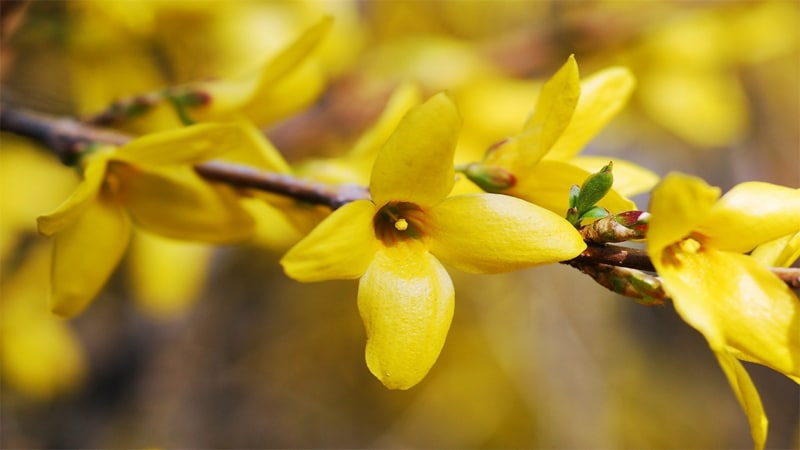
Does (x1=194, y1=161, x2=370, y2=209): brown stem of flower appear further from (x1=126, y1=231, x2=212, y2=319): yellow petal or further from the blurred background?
(x1=126, y1=231, x2=212, y2=319): yellow petal

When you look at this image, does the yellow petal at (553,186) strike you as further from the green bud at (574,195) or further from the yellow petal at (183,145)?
the yellow petal at (183,145)

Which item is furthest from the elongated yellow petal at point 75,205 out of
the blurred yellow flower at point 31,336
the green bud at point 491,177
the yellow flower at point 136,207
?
the blurred yellow flower at point 31,336

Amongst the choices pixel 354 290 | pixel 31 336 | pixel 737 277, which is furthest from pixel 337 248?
pixel 354 290

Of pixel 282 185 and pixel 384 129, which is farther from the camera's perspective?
pixel 384 129

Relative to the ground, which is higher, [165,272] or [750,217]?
[750,217]

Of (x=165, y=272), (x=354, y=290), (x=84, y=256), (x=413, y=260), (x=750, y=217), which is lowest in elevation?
(x=354, y=290)

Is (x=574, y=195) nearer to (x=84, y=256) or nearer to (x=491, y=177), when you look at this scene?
(x=491, y=177)

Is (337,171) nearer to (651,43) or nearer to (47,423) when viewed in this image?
(651,43)
